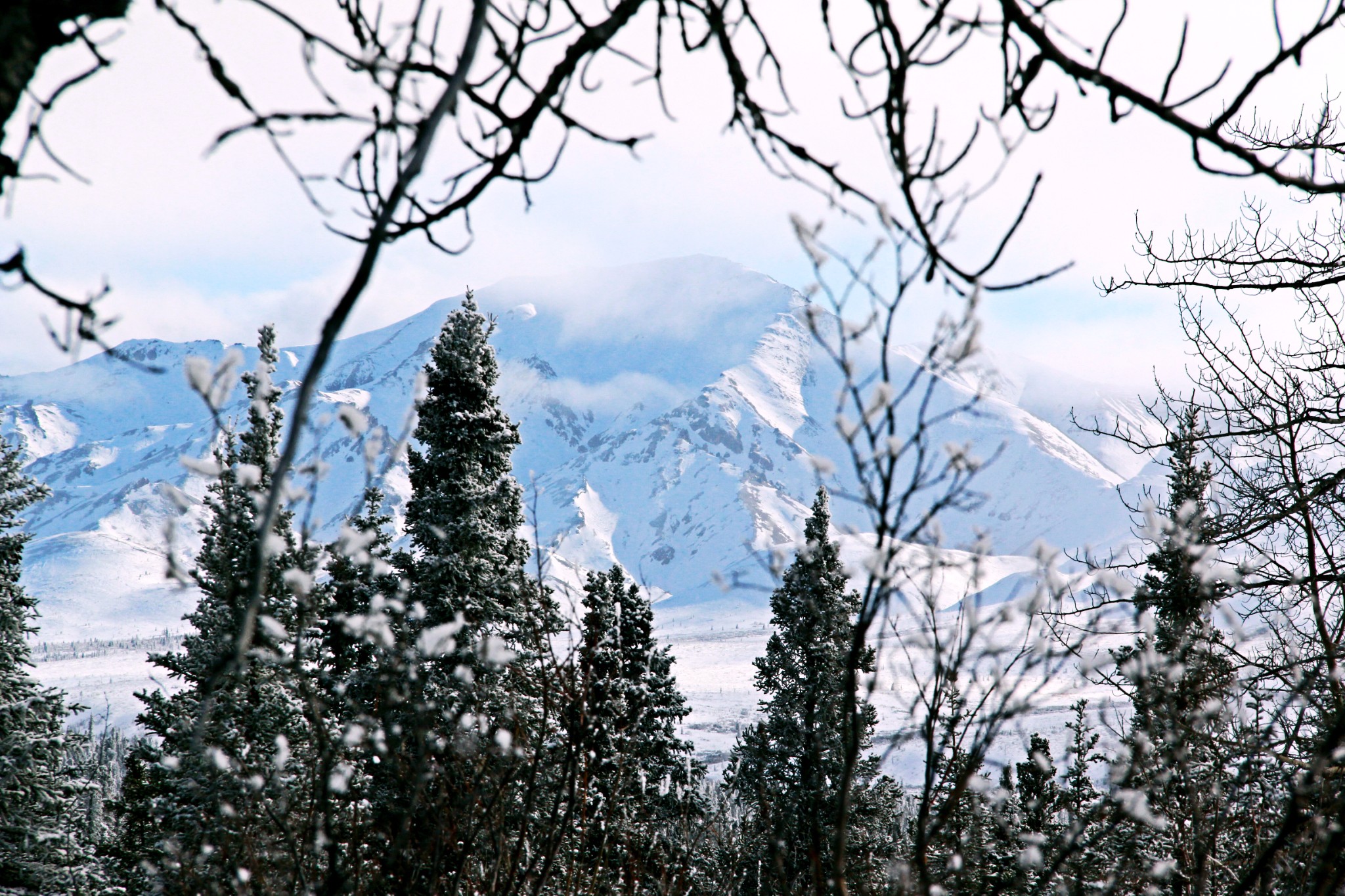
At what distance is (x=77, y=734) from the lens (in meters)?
16.0

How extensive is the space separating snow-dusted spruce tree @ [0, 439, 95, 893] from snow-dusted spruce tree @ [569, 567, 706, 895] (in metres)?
9.75

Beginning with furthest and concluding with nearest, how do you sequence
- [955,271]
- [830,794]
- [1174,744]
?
[830,794], [1174,744], [955,271]

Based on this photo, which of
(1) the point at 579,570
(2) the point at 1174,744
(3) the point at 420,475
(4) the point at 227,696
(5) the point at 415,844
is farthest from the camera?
(3) the point at 420,475

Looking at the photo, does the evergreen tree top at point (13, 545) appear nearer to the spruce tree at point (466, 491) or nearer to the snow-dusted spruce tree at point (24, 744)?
the snow-dusted spruce tree at point (24, 744)

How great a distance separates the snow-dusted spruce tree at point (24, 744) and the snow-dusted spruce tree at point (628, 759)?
975cm

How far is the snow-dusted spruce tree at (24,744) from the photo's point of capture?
1473cm

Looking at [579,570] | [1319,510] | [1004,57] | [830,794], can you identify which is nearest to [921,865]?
[1004,57]

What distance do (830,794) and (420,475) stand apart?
29.5 ft

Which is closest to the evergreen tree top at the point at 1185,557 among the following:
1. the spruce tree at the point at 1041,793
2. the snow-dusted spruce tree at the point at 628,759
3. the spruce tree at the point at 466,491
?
the spruce tree at the point at 1041,793

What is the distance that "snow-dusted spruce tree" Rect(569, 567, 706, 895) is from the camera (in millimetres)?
3812

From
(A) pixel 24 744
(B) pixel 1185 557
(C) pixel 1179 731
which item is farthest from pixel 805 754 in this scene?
(B) pixel 1185 557

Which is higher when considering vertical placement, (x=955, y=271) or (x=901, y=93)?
(x=901, y=93)

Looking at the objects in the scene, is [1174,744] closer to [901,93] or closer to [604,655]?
[901,93]

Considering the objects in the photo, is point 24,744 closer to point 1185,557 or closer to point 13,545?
point 13,545
